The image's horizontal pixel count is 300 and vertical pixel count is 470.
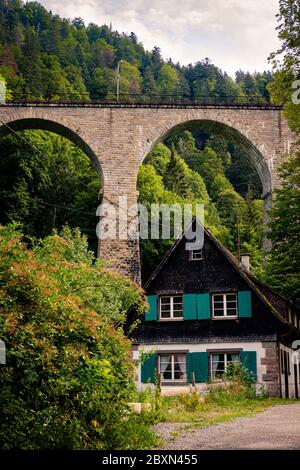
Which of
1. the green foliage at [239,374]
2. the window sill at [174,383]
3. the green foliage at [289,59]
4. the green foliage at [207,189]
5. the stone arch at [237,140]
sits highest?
the green foliage at [207,189]

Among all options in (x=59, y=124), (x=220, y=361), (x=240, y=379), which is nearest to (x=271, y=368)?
(x=240, y=379)

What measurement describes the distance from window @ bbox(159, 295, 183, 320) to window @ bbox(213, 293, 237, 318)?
3.53 feet

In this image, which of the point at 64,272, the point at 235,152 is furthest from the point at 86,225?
the point at 235,152

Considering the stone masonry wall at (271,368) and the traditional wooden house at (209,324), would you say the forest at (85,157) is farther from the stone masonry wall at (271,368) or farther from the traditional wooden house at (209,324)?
the stone masonry wall at (271,368)

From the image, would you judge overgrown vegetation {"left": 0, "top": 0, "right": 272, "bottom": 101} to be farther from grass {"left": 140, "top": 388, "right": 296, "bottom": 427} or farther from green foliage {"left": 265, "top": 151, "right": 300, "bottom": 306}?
grass {"left": 140, "top": 388, "right": 296, "bottom": 427}

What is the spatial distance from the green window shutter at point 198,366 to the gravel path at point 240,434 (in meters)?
7.54

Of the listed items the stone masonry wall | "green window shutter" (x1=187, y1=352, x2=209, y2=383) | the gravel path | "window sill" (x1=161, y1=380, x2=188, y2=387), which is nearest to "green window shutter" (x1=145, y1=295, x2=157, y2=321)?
"green window shutter" (x1=187, y1=352, x2=209, y2=383)

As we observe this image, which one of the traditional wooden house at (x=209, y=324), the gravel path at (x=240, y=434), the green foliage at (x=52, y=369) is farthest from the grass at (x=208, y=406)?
the green foliage at (x=52, y=369)

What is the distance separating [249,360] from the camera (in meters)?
19.9

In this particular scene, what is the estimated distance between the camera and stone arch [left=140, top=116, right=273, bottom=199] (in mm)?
32500

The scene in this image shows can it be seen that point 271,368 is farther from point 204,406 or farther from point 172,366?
point 204,406

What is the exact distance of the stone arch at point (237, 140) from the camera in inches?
1280

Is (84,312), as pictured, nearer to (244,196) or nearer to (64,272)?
(64,272)

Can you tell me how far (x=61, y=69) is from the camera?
7306cm
